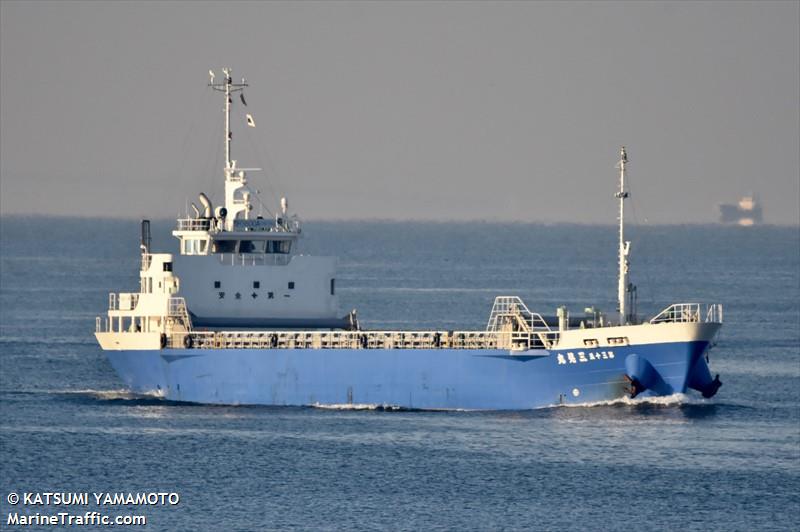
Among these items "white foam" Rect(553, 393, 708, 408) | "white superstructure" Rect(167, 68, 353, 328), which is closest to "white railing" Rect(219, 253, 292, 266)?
"white superstructure" Rect(167, 68, 353, 328)

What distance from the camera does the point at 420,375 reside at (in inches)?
2522

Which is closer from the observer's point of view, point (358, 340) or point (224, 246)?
point (358, 340)

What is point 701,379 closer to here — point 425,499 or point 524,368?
point 524,368

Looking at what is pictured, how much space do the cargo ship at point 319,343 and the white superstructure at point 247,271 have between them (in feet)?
0.12

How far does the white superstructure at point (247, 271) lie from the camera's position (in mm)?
68875

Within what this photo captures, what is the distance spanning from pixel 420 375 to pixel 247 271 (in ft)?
28.3

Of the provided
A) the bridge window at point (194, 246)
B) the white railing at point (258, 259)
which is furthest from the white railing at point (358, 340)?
the bridge window at point (194, 246)

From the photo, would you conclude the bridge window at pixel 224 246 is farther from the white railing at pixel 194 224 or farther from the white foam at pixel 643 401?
the white foam at pixel 643 401

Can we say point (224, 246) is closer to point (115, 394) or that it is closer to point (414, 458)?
point (115, 394)

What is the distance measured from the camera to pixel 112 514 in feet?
162

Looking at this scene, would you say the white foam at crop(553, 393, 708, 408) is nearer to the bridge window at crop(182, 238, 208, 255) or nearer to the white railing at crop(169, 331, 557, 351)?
the white railing at crop(169, 331, 557, 351)

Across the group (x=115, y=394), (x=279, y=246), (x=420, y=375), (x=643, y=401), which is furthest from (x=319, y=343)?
(x=643, y=401)

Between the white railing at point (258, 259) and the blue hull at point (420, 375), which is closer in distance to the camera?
the blue hull at point (420, 375)

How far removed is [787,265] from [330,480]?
142457mm
